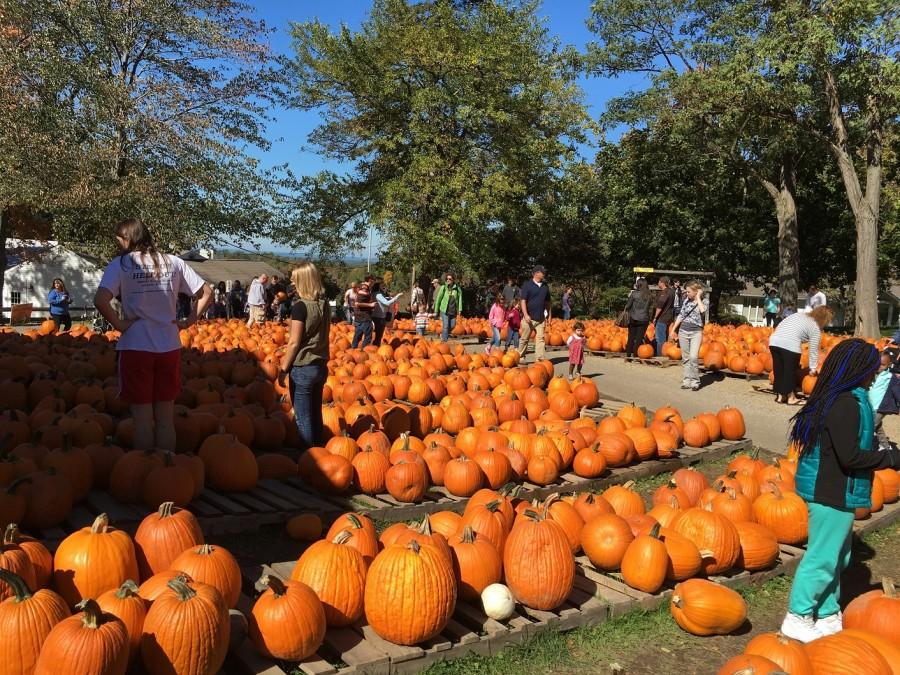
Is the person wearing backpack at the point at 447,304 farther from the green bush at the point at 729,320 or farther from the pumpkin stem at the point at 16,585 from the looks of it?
the green bush at the point at 729,320

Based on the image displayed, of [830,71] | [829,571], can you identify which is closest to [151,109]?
[830,71]

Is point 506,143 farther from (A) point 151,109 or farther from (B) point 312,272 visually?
(B) point 312,272

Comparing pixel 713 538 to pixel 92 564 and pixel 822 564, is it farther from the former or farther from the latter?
pixel 92 564

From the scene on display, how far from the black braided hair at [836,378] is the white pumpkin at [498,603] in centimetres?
176

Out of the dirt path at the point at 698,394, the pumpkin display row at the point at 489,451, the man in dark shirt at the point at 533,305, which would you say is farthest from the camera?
the man in dark shirt at the point at 533,305

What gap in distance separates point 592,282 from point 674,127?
16.1 metres

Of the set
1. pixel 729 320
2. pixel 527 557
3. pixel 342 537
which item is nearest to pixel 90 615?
pixel 342 537

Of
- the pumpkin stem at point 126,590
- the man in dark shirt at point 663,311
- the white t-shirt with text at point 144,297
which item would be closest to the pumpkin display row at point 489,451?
the white t-shirt with text at point 144,297

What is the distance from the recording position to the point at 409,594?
11.1 ft

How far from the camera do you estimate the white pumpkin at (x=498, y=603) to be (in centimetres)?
371

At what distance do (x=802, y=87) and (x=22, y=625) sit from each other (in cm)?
1983

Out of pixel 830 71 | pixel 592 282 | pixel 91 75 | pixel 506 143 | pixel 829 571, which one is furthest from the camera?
pixel 592 282

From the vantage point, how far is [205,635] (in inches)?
115

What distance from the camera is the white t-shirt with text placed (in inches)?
198
